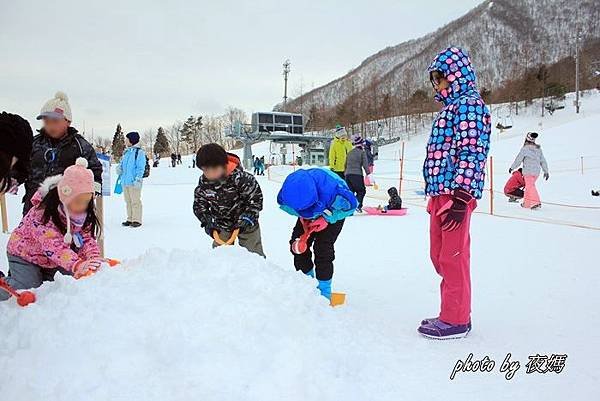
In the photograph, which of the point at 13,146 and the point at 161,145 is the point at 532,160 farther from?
the point at 161,145

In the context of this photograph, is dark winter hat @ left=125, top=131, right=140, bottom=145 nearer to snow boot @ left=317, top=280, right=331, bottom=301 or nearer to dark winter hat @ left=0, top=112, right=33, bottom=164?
snow boot @ left=317, top=280, right=331, bottom=301

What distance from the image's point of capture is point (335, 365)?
2.33 m

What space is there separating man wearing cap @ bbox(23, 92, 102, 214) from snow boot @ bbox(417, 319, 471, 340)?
304cm

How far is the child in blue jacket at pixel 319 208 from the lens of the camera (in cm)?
349

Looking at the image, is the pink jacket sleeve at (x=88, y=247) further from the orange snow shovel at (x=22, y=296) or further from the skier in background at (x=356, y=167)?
the skier in background at (x=356, y=167)

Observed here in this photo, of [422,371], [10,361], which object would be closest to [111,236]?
[10,361]

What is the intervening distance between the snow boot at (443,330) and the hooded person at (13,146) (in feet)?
7.98

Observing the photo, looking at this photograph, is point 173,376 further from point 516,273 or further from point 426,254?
point 426,254

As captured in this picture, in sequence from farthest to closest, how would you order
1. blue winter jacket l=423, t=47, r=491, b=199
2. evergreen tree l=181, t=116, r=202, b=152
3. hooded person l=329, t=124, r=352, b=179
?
evergreen tree l=181, t=116, r=202, b=152 → hooded person l=329, t=124, r=352, b=179 → blue winter jacket l=423, t=47, r=491, b=199

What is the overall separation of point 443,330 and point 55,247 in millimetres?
2569

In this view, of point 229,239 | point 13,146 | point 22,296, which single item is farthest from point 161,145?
point 13,146

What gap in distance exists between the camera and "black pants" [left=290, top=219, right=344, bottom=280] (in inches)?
141

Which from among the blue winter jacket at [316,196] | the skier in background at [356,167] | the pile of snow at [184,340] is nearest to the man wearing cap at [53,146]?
the pile of snow at [184,340]

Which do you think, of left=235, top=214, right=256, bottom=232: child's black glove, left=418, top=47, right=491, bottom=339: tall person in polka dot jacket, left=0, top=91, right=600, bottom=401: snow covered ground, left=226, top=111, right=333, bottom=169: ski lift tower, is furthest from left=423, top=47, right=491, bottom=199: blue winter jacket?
left=226, top=111, right=333, bottom=169: ski lift tower
